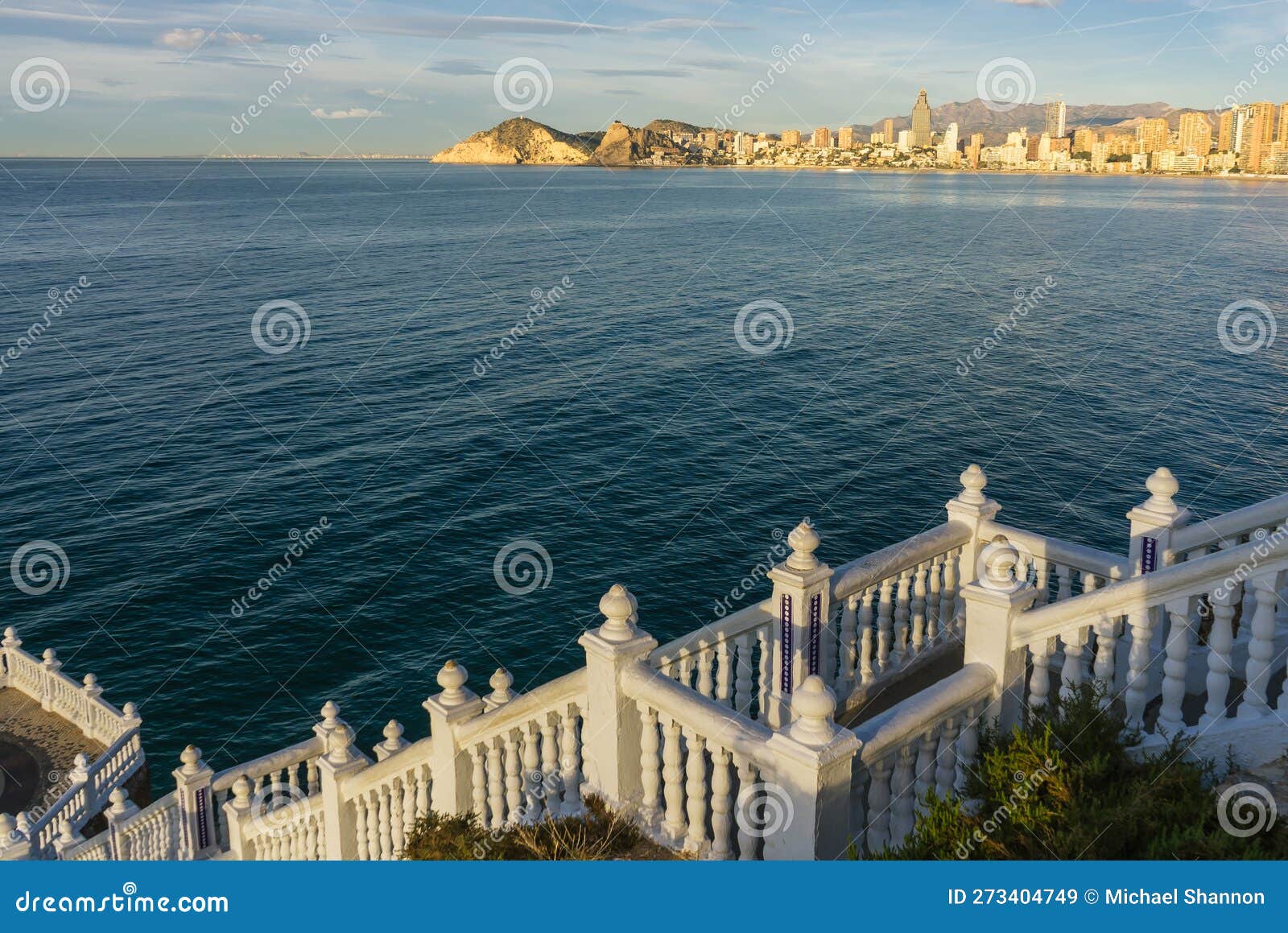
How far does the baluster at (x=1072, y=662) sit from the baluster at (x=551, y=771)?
410 cm

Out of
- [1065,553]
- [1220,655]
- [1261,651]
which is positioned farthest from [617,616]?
[1065,553]

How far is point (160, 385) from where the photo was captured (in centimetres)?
4978

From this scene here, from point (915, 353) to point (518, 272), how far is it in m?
42.5

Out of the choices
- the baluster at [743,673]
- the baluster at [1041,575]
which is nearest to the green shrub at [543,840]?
the baluster at [743,673]

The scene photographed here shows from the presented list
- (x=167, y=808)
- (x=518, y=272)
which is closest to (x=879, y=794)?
(x=167, y=808)

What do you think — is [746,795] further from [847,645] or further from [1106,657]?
[847,645]

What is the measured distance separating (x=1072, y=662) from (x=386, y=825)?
6724mm

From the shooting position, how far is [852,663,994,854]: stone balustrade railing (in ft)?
23.9

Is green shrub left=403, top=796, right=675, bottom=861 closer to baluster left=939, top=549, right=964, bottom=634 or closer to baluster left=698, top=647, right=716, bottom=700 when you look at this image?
baluster left=698, top=647, right=716, bottom=700

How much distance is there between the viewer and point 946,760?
768 centimetres

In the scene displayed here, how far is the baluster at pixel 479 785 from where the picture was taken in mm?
8898

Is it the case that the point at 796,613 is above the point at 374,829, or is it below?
above

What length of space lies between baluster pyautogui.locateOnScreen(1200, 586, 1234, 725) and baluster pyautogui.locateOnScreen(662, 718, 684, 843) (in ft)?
12.7

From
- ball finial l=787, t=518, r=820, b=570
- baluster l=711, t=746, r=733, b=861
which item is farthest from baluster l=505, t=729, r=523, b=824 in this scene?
ball finial l=787, t=518, r=820, b=570
